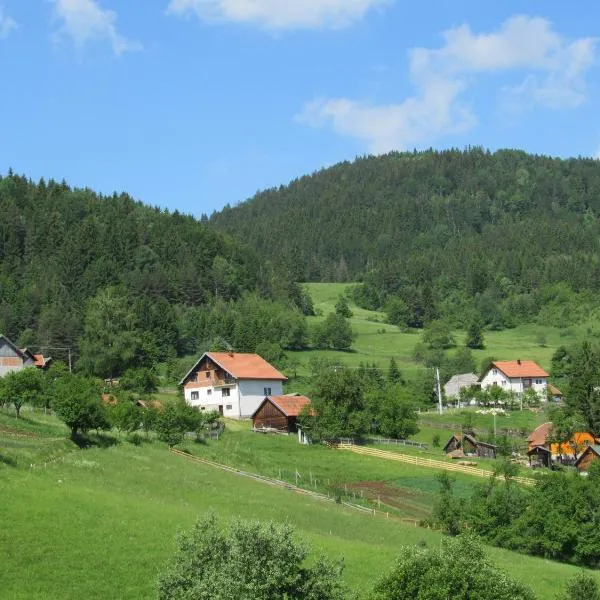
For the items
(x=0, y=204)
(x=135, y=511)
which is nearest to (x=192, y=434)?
(x=135, y=511)

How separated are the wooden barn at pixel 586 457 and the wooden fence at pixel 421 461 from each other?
1108cm

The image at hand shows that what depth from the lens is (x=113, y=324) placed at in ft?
376

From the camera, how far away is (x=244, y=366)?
292ft

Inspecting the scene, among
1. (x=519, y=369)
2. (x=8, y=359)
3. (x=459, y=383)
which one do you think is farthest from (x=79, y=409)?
(x=519, y=369)

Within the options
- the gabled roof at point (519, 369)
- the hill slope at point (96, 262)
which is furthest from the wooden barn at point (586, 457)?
the hill slope at point (96, 262)

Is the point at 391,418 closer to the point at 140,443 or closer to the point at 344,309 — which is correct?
the point at 140,443

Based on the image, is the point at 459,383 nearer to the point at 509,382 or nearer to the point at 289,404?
the point at 509,382

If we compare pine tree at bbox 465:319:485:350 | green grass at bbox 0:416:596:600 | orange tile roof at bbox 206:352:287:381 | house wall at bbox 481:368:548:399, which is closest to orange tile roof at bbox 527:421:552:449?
orange tile roof at bbox 206:352:287:381

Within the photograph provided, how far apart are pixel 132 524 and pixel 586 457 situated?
47.8 metres

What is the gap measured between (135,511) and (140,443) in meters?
20.3

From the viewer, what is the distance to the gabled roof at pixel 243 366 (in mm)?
86769

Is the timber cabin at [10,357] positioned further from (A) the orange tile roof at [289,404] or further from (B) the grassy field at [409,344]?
(B) the grassy field at [409,344]

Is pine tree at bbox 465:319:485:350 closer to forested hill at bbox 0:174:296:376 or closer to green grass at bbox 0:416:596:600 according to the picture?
forested hill at bbox 0:174:296:376

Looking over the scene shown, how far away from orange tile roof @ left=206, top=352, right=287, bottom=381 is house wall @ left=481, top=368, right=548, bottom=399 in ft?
130
